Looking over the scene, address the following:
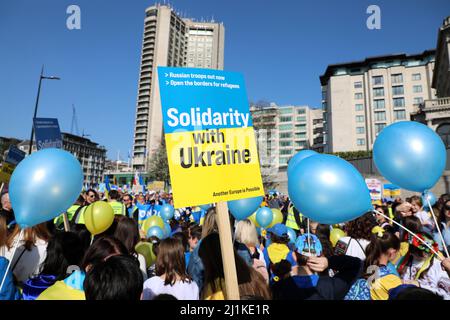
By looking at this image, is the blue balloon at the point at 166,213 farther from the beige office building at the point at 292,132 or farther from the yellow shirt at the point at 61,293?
the beige office building at the point at 292,132

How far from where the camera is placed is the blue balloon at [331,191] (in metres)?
2.28

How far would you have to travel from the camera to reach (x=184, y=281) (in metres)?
2.57

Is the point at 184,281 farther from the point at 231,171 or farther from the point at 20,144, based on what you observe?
the point at 20,144

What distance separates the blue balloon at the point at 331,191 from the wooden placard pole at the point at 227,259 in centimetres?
77

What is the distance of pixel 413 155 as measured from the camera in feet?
10.1

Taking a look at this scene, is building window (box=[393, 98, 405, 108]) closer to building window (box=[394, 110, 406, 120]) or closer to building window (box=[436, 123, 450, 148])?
building window (box=[394, 110, 406, 120])

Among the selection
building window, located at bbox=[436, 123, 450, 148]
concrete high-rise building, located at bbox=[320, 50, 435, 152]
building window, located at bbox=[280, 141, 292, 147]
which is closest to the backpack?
building window, located at bbox=[436, 123, 450, 148]

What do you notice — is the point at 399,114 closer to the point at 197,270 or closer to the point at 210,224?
the point at 210,224

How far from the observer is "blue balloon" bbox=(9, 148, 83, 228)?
7.94ft

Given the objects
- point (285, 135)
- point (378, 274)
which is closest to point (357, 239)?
point (378, 274)

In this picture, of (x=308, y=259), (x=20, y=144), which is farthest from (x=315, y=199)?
(x=20, y=144)

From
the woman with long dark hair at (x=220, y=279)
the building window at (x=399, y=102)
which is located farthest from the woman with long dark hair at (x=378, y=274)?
the building window at (x=399, y=102)

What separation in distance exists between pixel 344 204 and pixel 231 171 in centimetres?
97

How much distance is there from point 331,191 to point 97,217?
3279mm
